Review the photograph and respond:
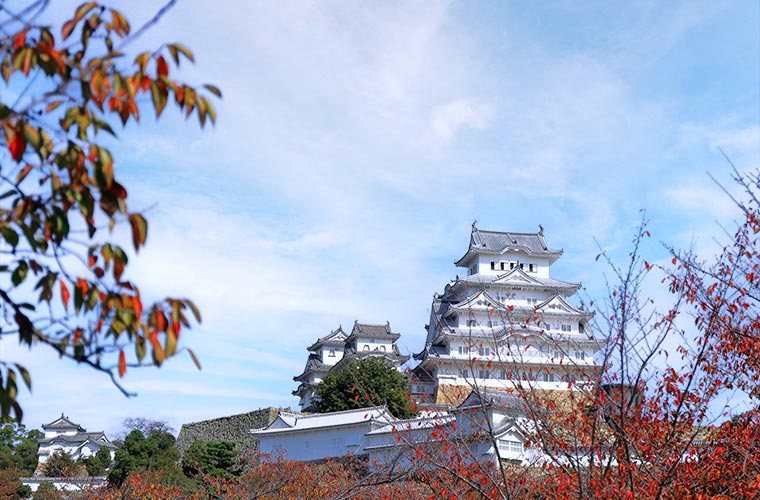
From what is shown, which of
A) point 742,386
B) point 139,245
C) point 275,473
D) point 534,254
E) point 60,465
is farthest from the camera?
point 534,254

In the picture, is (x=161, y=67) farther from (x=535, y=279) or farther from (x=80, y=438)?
(x=80, y=438)

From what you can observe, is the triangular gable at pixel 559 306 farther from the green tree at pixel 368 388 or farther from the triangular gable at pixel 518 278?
the green tree at pixel 368 388

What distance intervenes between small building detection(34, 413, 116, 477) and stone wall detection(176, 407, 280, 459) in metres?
6.79

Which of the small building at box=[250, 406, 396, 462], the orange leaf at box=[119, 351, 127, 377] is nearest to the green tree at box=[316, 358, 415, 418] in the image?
the small building at box=[250, 406, 396, 462]

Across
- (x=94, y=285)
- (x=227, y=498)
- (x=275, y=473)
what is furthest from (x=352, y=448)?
(x=94, y=285)

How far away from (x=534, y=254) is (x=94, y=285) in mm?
42066

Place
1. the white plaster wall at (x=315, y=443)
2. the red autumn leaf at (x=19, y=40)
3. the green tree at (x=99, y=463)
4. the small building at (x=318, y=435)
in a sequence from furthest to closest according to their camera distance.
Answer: the green tree at (x=99, y=463), the white plaster wall at (x=315, y=443), the small building at (x=318, y=435), the red autumn leaf at (x=19, y=40)

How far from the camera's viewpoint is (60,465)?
39.6 m

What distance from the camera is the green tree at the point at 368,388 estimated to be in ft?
103

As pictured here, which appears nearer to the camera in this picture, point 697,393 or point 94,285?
point 94,285

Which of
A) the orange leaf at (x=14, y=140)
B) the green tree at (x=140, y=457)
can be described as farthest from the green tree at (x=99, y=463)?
the orange leaf at (x=14, y=140)

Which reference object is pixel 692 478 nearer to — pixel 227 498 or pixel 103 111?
pixel 103 111

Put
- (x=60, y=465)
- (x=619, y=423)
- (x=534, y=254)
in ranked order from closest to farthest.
→ (x=619, y=423) < (x=60, y=465) < (x=534, y=254)

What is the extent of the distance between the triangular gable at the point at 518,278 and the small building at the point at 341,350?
24.2ft
